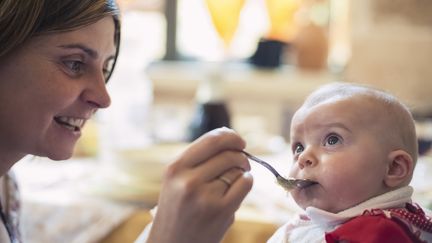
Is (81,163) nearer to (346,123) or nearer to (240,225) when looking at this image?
(240,225)

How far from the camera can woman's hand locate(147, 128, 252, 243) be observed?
2.45 ft

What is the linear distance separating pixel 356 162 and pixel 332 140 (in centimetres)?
5

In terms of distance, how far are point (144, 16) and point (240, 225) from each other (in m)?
2.16

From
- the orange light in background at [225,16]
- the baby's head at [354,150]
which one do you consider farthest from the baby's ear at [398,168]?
the orange light in background at [225,16]

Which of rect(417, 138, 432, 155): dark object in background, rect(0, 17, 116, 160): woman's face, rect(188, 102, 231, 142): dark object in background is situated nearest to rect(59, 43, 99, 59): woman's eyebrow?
rect(0, 17, 116, 160): woman's face

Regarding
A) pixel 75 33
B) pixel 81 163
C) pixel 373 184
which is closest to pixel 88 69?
pixel 75 33

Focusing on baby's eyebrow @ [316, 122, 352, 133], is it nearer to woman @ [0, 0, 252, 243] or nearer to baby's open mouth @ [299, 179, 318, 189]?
baby's open mouth @ [299, 179, 318, 189]

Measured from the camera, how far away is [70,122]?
109cm

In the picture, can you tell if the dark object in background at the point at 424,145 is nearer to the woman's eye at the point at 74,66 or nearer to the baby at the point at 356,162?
the baby at the point at 356,162

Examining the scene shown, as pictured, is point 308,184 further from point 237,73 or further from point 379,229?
point 237,73

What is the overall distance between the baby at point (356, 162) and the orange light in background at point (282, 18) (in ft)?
6.84

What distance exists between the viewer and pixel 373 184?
35.5 inches

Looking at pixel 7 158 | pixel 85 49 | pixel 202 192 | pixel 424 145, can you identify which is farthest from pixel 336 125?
pixel 424 145

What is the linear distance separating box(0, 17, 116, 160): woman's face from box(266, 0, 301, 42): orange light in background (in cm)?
201
